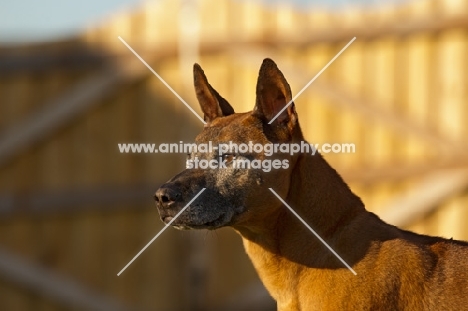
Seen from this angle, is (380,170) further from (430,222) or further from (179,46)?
(179,46)

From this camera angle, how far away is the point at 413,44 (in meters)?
11.5

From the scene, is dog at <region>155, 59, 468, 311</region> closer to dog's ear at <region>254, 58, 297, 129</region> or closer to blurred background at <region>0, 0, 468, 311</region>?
dog's ear at <region>254, 58, 297, 129</region>

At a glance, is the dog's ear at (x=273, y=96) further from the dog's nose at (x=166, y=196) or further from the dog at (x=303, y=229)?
the dog's nose at (x=166, y=196)

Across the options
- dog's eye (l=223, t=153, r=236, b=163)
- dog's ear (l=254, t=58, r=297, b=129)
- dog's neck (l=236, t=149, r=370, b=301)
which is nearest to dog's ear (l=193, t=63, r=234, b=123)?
dog's ear (l=254, t=58, r=297, b=129)

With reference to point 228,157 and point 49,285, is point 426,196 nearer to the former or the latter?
point 49,285

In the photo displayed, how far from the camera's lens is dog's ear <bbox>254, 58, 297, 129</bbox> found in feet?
18.6

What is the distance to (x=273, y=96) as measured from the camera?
19.1 feet

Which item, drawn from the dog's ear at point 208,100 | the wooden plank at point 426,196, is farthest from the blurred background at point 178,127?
the dog's ear at point 208,100

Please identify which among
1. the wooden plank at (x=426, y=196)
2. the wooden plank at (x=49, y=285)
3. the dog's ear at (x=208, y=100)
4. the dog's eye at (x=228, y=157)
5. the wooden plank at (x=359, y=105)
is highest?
the dog's ear at (x=208, y=100)

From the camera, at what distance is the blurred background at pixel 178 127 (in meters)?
11.5

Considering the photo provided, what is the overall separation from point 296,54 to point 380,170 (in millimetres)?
1487

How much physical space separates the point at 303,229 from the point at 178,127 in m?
6.16

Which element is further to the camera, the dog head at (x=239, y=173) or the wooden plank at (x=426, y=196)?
the wooden plank at (x=426, y=196)

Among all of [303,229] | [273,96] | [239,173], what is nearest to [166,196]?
[239,173]
